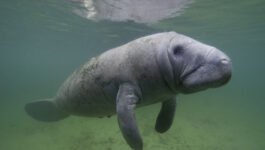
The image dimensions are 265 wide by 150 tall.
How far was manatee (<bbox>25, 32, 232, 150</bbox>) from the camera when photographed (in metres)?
1.61

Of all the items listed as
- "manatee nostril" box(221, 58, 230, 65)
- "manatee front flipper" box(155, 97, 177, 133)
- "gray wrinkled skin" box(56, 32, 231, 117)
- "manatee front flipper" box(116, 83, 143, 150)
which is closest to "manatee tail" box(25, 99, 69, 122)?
"gray wrinkled skin" box(56, 32, 231, 117)

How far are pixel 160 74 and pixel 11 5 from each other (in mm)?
16089

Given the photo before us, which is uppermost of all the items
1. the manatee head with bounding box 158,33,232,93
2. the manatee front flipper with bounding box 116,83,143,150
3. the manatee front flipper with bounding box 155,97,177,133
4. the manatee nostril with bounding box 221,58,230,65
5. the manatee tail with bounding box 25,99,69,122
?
the manatee nostril with bounding box 221,58,230,65

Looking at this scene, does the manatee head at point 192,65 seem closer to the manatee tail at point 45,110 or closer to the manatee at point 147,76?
the manatee at point 147,76

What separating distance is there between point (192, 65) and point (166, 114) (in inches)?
54.1

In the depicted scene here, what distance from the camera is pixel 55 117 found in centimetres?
434

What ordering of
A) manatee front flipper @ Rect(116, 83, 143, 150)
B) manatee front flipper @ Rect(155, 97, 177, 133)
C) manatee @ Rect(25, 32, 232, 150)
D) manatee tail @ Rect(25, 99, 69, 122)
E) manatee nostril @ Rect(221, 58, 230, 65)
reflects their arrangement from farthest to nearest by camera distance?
manatee tail @ Rect(25, 99, 69, 122) → manatee front flipper @ Rect(155, 97, 177, 133) → manatee front flipper @ Rect(116, 83, 143, 150) → manatee @ Rect(25, 32, 232, 150) → manatee nostril @ Rect(221, 58, 230, 65)

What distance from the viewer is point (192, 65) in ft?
5.56

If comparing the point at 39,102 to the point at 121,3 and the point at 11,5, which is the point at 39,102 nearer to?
the point at 121,3

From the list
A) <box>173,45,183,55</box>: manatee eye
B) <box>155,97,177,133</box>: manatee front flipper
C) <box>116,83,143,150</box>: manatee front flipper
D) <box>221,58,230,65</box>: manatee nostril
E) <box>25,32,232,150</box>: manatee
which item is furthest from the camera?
<box>155,97,177,133</box>: manatee front flipper

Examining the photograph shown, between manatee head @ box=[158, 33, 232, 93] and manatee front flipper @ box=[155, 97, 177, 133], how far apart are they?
80 centimetres

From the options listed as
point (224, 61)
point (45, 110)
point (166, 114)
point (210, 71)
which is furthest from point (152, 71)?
point (45, 110)

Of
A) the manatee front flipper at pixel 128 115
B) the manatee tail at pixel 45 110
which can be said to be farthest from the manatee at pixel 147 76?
the manatee tail at pixel 45 110

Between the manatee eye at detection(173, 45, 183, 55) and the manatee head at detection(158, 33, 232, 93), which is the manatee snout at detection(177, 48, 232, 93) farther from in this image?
the manatee eye at detection(173, 45, 183, 55)
